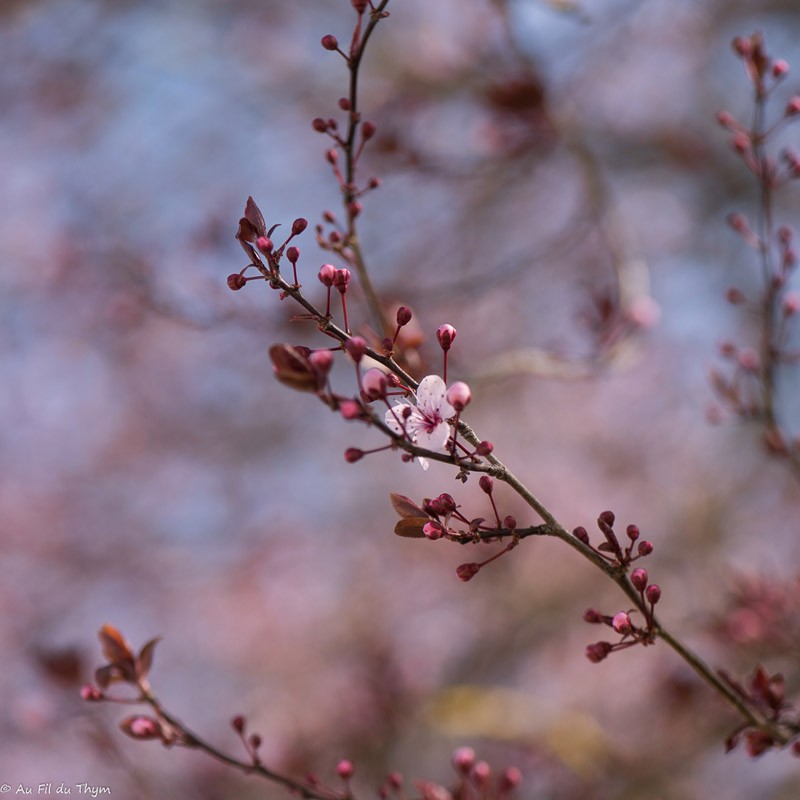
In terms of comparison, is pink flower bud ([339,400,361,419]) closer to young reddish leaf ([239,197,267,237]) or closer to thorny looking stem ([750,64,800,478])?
young reddish leaf ([239,197,267,237])

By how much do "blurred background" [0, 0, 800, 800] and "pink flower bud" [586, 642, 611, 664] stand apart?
1260 millimetres

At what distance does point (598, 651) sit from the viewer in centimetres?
126

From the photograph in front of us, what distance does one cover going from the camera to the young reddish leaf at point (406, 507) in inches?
45.0

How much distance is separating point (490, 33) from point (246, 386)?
3.33 meters

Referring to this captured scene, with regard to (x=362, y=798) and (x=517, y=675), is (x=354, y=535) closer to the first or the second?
(x=517, y=675)

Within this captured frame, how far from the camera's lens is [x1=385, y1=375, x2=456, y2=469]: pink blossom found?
105 centimetres

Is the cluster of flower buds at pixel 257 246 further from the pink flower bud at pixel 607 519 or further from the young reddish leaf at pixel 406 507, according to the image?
the pink flower bud at pixel 607 519

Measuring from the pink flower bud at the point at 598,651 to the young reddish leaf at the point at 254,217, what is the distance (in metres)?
0.82

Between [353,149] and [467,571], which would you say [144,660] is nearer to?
[467,571]

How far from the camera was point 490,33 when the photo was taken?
15.4 feet

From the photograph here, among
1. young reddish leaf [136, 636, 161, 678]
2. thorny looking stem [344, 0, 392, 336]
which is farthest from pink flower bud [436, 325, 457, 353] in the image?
young reddish leaf [136, 636, 161, 678]

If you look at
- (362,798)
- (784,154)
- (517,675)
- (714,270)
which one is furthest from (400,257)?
(784,154)

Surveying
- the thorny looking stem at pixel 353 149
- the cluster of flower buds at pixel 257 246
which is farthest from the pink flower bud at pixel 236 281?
the thorny looking stem at pixel 353 149

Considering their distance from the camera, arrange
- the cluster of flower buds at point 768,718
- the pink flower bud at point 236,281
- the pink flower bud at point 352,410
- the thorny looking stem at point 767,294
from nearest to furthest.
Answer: the pink flower bud at point 352,410 < the pink flower bud at point 236,281 < the cluster of flower buds at point 768,718 < the thorny looking stem at point 767,294
